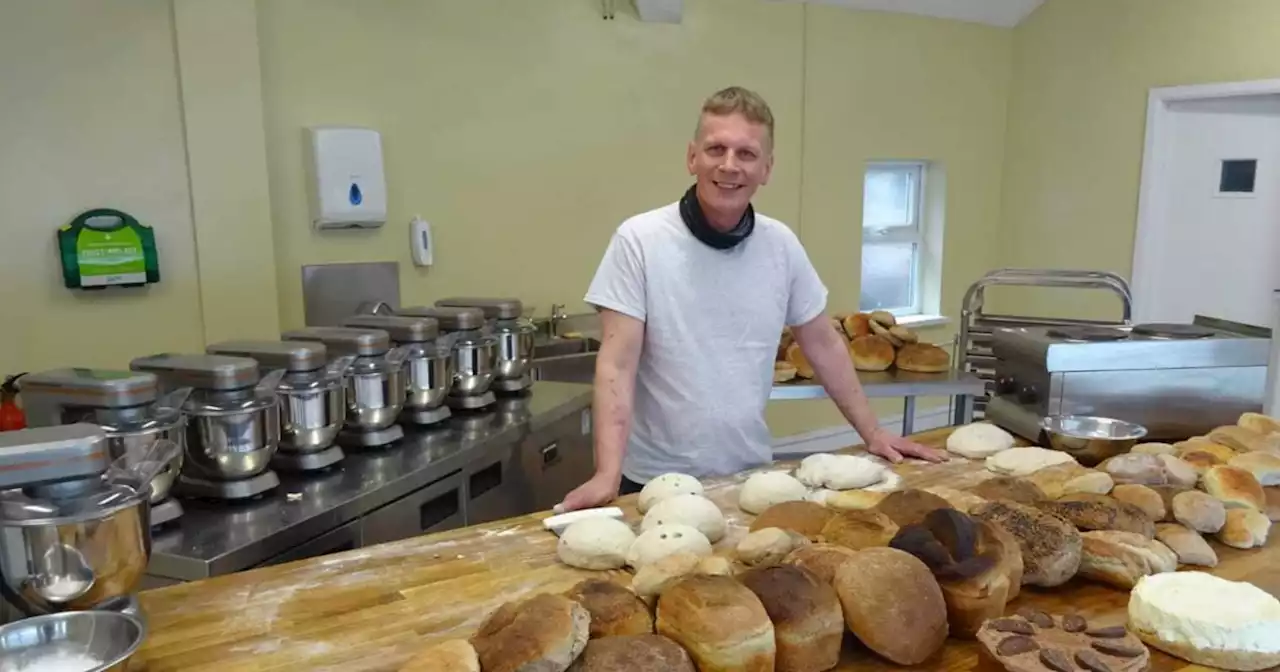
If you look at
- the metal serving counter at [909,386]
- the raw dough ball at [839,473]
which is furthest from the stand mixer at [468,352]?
the raw dough ball at [839,473]

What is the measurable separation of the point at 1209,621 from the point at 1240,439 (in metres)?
0.95

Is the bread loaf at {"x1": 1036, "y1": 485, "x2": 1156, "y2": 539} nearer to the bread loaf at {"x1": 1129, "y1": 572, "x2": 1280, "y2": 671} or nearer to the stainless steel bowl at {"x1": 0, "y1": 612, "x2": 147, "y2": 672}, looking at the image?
the bread loaf at {"x1": 1129, "y1": 572, "x2": 1280, "y2": 671}

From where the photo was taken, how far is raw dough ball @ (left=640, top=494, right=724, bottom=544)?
1502 millimetres

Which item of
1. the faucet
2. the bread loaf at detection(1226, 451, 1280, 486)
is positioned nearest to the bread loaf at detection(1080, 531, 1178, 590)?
the bread loaf at detection(1226, 451, 1280, 486)

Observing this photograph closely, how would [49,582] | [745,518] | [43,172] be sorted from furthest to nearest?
[43,172]
[745,518]
[49,582]

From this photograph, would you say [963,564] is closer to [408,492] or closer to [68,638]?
[68,638]

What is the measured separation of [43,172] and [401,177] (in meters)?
1.26

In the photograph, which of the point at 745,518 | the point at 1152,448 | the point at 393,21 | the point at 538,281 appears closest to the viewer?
the point at 745,518

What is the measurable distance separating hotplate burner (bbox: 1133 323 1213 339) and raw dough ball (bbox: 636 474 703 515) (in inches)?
56.5

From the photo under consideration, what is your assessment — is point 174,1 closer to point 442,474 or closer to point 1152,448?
point 442,474

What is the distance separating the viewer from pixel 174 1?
292 centimetres

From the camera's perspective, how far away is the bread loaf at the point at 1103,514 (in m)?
1.44

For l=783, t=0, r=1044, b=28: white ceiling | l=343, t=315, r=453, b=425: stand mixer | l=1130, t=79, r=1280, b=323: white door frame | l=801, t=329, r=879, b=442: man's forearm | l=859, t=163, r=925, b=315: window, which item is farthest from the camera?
l=859, t=163, r=925, b=315: window

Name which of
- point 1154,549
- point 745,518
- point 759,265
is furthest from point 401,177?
point 1154,549
